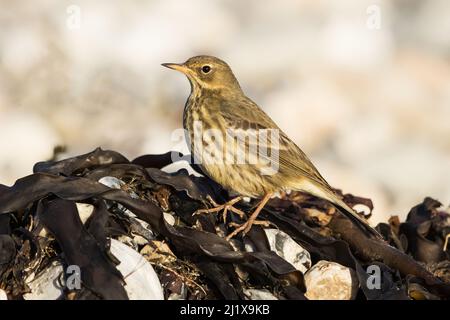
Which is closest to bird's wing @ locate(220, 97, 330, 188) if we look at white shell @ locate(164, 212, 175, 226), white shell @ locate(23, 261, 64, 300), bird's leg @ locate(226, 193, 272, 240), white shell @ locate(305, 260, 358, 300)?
bird's leg @ locate(226, 193, 272, 240)

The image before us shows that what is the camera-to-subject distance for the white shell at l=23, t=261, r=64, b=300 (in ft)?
14.4

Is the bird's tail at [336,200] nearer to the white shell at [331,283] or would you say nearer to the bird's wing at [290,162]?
the bird's wing at [290,162]

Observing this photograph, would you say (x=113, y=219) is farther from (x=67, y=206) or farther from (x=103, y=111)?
(x=103, y=111)

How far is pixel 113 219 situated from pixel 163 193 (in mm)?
619

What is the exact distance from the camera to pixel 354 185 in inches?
325

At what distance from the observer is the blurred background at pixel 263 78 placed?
825 cm

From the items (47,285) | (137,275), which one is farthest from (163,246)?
(47,285)

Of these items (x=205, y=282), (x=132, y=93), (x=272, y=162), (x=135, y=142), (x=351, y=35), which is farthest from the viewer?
(x=351, y=35)

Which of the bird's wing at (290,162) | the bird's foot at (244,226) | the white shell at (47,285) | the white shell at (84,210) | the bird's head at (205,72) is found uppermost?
the bird's head at (205,72)

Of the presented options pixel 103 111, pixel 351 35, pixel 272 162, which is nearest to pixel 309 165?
pixel 272 162

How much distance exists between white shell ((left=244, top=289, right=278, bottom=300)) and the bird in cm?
93

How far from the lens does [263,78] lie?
30.2ft

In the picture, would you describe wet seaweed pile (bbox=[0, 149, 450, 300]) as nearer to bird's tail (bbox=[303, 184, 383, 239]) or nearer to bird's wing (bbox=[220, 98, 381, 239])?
bird's tail (bbox=[303, 184, 383, 239])

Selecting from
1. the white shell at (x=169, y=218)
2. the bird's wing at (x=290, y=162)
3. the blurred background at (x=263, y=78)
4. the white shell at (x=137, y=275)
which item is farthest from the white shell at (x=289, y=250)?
the blurred background at (x=263, y=78)
